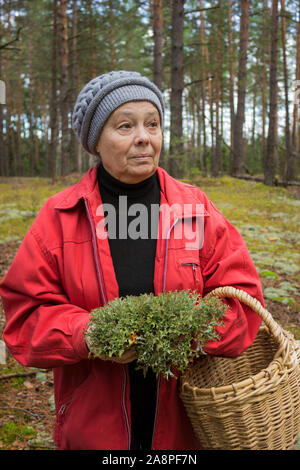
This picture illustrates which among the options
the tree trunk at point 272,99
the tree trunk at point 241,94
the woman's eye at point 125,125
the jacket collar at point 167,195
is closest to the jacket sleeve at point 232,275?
the jacket collar at point 167,195

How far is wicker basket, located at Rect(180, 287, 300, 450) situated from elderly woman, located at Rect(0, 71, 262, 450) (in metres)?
0.14

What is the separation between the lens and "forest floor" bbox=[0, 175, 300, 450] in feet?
10.1

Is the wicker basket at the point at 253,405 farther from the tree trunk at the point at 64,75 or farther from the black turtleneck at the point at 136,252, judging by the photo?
the tree trunk at the point at 64,75

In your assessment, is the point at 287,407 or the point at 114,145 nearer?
the point at 287,407

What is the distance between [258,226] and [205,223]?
6.32 metres

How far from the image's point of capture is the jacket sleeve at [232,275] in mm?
1844

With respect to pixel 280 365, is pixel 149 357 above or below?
above

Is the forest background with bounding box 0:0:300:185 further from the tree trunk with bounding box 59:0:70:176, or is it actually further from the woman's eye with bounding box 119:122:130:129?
the woman's eye with bounding box 119:122:130:129

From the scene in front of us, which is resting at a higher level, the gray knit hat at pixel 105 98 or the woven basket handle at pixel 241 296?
the gray knit hat at pixel 105 98

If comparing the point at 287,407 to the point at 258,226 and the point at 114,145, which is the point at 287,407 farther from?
the point at 258,226

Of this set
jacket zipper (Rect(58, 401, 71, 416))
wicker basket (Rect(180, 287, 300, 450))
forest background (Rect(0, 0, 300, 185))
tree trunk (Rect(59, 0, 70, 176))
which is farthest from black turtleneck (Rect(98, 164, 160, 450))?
tree trunk (Rect(59, 0, 70, 176))
